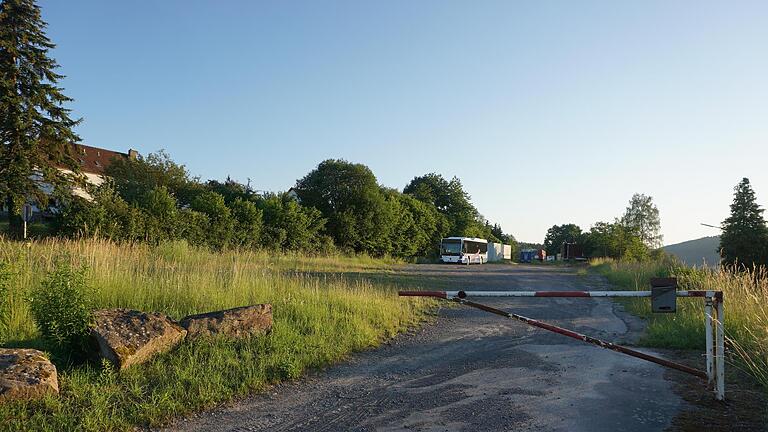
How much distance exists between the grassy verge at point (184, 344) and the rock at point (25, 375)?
127 millimetres

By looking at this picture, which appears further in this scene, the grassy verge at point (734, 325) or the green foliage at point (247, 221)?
the green foliage at point (247, 221)

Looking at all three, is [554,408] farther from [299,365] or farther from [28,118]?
[28,118]

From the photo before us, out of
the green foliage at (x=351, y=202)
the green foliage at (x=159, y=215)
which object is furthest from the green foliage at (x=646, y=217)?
the green foliage at (x=159, y=215)

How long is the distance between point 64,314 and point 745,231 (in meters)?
50.1

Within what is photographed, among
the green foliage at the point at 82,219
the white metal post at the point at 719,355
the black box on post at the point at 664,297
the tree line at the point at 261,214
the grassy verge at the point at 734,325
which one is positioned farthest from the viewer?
the tree line at the point at 261,214

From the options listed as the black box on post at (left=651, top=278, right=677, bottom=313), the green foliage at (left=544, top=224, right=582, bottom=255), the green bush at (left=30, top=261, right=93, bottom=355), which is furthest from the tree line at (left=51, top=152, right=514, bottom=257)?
the green foliage at (left=544, top=224, right=582, bottom=255)

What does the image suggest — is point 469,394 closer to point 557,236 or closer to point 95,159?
point 95,159

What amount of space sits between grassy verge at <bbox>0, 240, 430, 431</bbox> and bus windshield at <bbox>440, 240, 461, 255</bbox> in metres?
39.3

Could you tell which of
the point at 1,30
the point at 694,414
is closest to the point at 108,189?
the point at 1,30

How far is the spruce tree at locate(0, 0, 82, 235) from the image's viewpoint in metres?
29.9

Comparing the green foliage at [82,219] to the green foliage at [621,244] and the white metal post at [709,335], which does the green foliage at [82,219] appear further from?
→ the green foliage at [621,244]

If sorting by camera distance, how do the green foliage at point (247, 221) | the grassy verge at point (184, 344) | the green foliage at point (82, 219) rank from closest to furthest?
the grassy verge at point (184, 344) → the green foliage at point (82, 219) → the green foliage at point (247, 221)

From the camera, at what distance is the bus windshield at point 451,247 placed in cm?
5200

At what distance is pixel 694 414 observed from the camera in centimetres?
523
